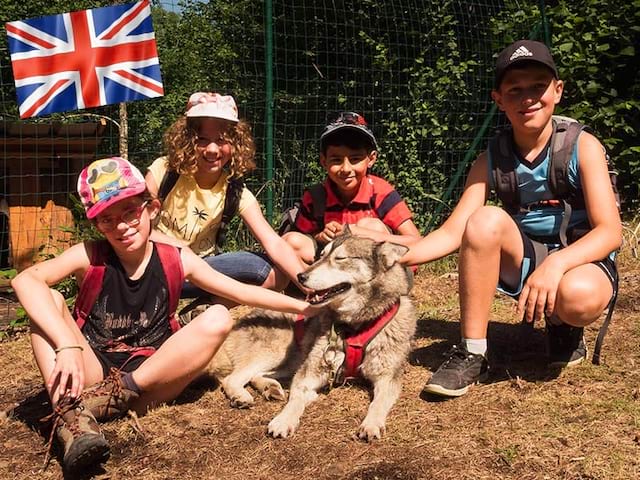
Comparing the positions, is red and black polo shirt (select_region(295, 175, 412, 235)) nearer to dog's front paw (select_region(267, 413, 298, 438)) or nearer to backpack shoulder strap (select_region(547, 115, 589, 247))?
backpack shoulder strap (select_region(547, 115, 589, 247))

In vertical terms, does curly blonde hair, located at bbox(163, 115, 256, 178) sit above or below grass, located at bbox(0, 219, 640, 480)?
above

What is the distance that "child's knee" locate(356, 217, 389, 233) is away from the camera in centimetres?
394

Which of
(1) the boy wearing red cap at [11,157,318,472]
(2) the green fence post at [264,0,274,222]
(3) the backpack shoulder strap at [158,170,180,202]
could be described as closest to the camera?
(1) the boy wearing red cap at [11,157,318,472]

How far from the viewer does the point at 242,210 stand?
3.96 m

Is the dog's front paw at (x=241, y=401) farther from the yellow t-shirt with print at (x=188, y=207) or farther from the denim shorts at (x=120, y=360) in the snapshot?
the yellow t-shirt with print at (x=188, y=207)

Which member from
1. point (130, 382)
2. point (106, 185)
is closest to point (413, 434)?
point (130, 382)

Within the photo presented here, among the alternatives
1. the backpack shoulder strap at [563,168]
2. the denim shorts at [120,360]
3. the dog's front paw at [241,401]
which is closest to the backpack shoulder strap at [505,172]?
the backpack shoulder strap at [563,168]

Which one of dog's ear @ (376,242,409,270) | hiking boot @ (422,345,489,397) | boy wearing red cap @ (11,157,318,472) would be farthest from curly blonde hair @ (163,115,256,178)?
hiking boot @ (422,345,489,397)

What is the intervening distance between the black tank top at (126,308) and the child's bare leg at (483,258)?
61.3 inches

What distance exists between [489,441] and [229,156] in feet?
7.61

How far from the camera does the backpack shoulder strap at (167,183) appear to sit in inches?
154

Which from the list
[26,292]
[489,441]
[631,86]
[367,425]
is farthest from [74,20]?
[631,86]

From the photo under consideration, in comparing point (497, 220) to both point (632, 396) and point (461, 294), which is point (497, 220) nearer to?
point (461, 294)

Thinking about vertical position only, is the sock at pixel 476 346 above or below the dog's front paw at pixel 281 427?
above
